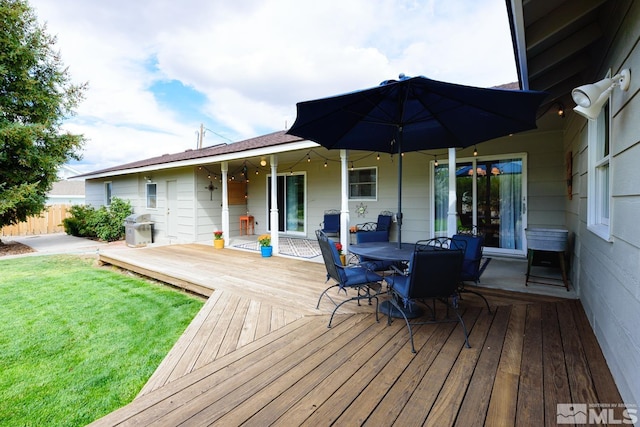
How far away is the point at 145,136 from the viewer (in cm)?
3481

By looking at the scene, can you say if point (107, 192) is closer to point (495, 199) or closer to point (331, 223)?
point (331, 223)

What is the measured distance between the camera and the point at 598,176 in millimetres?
2703

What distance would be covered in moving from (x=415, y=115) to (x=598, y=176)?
1809 millimetres

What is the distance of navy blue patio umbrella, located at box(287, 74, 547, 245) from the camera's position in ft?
7.73

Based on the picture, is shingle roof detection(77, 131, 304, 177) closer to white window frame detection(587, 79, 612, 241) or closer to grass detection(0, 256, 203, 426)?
grass detection(0, 256, 203, 426)

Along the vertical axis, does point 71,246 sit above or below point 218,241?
below

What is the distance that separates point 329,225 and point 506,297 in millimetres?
4678

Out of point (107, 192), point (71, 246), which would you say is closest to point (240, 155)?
point (71, 246)

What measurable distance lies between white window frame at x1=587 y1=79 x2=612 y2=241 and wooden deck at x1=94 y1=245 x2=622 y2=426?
987 mm

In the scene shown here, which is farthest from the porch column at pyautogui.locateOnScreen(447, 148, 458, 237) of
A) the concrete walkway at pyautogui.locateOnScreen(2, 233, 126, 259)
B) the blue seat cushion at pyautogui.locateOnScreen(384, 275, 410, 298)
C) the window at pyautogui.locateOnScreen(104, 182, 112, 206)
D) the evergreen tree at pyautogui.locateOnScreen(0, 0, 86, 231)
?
the window at pyautogui.locateOnScreen(104, 182, 112, 206)

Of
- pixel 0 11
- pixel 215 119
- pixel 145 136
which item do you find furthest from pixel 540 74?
pixel 145 136

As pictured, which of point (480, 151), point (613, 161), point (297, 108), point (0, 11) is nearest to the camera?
point (613, 161)

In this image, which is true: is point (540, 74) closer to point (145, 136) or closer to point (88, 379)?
point (88, 379)

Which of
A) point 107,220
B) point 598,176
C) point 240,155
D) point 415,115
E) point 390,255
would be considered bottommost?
point 390,255
